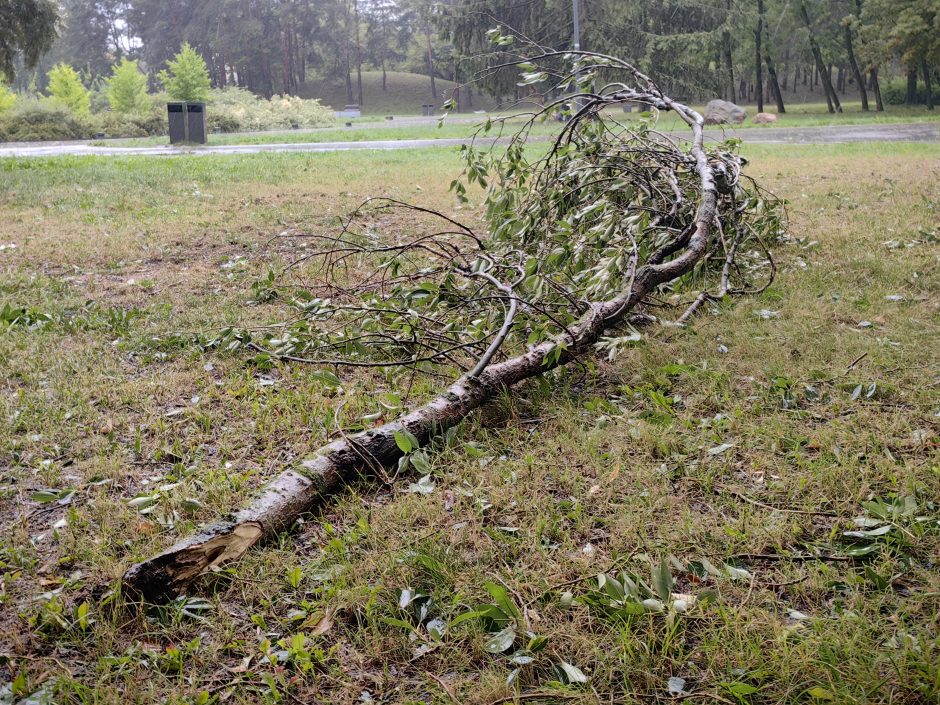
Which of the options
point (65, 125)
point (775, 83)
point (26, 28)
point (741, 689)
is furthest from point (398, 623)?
point (775, 83)

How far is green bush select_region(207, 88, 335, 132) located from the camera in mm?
32125

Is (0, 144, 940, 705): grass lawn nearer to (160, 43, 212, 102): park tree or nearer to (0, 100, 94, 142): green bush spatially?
(0, 100, 94, 142): green bush

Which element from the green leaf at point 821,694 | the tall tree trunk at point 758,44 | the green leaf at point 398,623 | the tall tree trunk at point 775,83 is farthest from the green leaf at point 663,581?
the tall tree trunk at point 775,83

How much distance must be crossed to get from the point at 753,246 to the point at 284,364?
164 inches

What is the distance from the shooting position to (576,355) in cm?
398

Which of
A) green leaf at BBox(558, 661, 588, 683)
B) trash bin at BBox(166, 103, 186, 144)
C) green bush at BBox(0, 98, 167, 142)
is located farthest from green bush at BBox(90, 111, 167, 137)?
green leaf at BBox(558, 661, 588, 683)

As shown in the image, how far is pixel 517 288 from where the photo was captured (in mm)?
4352

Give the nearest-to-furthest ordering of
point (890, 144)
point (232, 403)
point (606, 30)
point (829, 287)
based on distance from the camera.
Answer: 1. point (232, 403)
2. point (829, 287)
3. point (890, 144)
4. point (606, 30)

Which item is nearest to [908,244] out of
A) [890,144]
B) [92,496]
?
[92,496]

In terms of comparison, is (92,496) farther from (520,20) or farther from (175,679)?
(520,20)

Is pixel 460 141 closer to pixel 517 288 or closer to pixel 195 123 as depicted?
pixel 195 123

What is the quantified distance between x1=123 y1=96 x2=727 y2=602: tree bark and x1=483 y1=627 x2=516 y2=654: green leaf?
92 centimetres

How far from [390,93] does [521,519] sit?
221ft

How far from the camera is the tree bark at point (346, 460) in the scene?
236 cm
